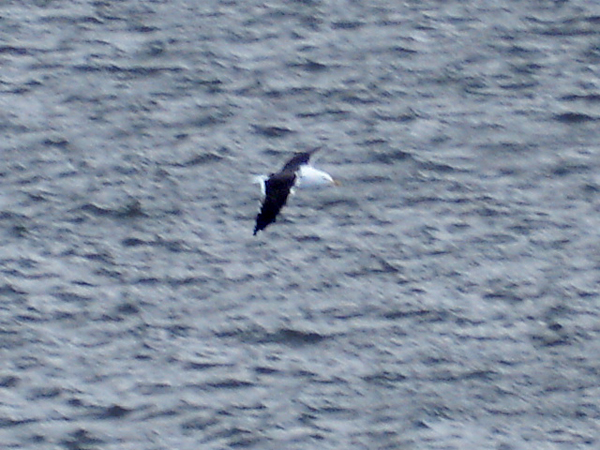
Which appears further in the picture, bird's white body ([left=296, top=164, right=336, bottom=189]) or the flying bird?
bird's white body ([left=296, top=164, right=336, bottom=189])

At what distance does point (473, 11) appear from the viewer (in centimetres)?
2948

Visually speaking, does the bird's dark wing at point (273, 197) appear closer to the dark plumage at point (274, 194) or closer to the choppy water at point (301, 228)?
the dark plumage at point (274, 194)

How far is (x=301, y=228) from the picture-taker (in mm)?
24500

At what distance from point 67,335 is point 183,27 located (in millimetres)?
8231

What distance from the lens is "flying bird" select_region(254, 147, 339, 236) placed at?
2005cm

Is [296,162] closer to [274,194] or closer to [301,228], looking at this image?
[274,194]

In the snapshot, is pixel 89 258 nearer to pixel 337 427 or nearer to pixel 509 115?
pixel 337 427

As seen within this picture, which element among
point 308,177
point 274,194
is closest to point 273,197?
point 274,194

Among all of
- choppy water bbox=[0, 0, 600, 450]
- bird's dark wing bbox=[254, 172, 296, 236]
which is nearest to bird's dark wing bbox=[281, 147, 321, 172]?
bird's dark wing bbox=[254, 172, 296, 236]

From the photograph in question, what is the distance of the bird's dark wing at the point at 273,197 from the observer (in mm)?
19969

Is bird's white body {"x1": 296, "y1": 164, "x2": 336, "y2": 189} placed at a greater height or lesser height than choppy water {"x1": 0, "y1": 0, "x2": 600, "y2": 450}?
greater

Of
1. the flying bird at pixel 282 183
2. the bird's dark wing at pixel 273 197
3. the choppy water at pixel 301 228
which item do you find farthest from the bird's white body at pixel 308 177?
the choppy water at pixel 301 228

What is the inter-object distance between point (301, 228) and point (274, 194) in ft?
13.3

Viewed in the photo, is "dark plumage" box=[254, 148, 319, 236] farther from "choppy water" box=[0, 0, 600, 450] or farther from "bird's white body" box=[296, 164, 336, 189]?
"choppy water" box=[0, 0, 600, 450]
